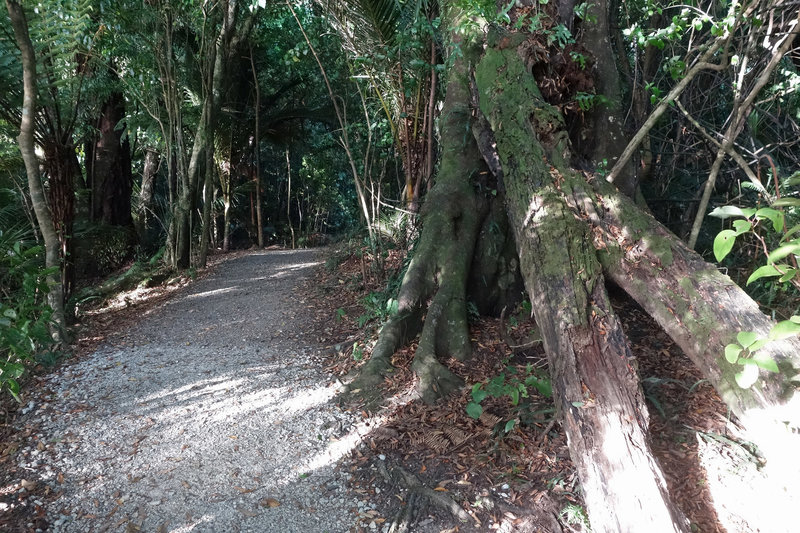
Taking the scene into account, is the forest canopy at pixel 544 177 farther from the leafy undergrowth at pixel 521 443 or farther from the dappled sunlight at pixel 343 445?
the dappled sunlight at pixel 343 445

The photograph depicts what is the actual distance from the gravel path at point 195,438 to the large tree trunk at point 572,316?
4.29 feet

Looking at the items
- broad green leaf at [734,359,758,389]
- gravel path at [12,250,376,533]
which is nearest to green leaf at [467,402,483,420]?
gravel path at [12,250,376,533]

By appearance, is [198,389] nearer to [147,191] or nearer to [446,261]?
[446,261]

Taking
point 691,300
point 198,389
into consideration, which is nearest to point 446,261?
point 691,300

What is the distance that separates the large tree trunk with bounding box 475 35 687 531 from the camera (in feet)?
7.77

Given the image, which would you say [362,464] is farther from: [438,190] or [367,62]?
[367,62]

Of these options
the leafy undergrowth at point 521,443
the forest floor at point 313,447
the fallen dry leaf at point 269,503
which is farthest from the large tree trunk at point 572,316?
the fallen dry leaf at point 269,503

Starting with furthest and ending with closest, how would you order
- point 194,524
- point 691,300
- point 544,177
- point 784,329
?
point 544,177 < point 691,300 < point 194,524 < point 784,329

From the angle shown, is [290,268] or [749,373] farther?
[290,268]

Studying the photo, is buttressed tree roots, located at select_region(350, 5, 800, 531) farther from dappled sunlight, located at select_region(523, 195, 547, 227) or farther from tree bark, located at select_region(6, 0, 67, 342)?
tree bark, located at select_region(6, 0, 67, 342)

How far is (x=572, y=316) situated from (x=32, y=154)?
195 inches

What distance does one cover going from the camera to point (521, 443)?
3186 millimetres

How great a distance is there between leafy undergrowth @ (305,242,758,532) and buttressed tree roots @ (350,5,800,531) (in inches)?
7.4

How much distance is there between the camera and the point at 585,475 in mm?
2512
